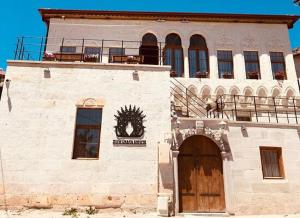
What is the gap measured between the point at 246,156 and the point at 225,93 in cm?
553

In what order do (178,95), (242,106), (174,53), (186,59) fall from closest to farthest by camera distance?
(178,95)
(242,106)
(186,59)
(174,53)

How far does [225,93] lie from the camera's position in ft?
52.3

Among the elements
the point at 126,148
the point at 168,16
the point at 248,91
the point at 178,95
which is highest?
the point at 168,16

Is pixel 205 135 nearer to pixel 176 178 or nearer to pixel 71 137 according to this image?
pixel 176 178

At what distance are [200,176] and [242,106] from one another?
6196mm

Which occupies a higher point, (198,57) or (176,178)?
(198,57)

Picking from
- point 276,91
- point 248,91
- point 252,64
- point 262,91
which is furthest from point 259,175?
point 252,64

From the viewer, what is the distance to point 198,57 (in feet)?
56.2

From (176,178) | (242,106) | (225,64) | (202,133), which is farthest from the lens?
(225,64)

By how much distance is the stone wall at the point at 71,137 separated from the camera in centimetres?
1030

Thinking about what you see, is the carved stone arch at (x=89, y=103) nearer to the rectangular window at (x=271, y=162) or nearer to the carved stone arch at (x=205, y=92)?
the carved stone arch at (x=205, y=92)

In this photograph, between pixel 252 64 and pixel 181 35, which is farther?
pixel 181 35

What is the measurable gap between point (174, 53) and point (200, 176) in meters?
8.61

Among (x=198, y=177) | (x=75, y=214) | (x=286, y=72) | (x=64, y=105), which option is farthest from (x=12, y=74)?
(x=286, y=72)
